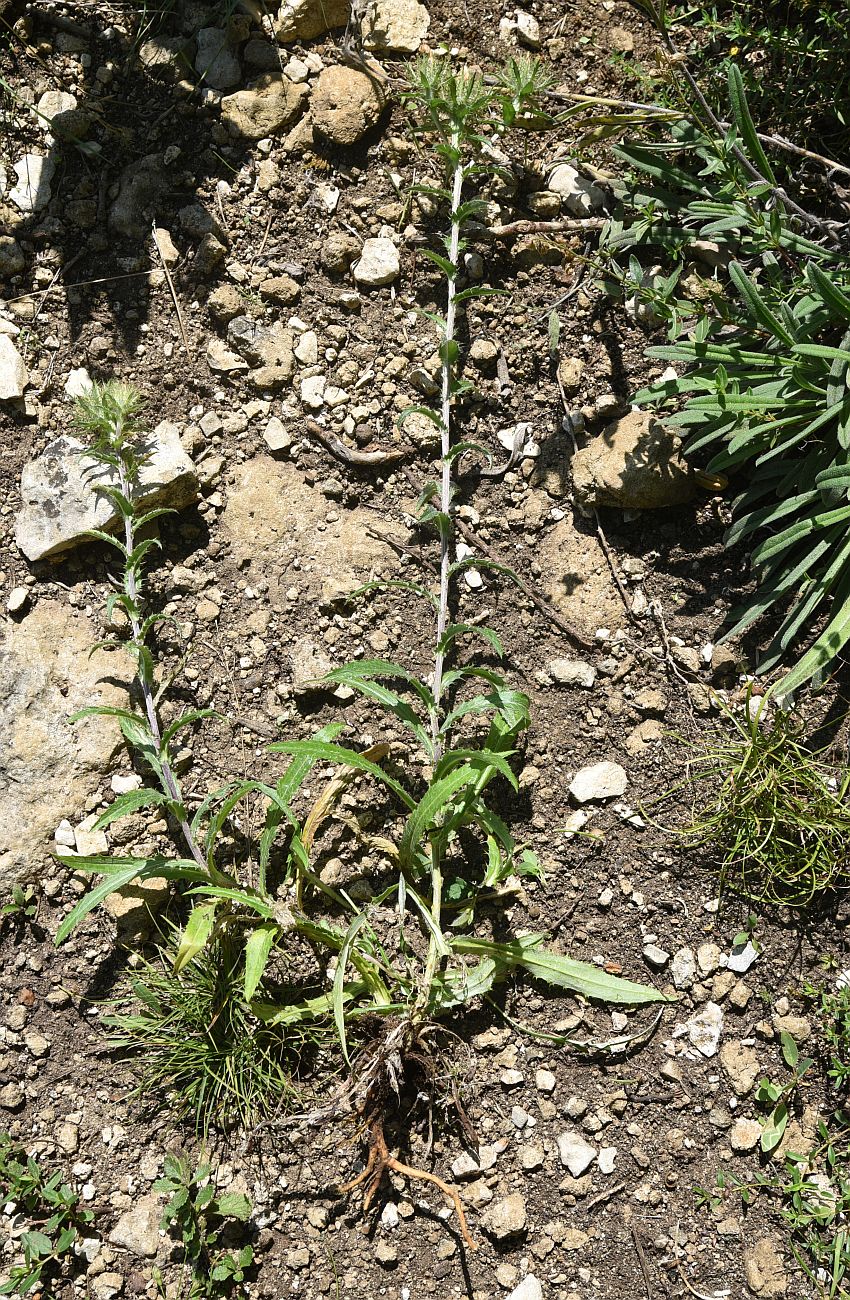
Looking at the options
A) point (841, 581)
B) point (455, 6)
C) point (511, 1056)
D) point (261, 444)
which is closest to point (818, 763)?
point (841, 581)

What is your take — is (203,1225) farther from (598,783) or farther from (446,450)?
(446,450)

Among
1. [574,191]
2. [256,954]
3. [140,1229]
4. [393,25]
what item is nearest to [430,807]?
[256,954]

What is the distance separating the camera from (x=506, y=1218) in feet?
8.31

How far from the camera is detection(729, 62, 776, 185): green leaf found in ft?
8.24

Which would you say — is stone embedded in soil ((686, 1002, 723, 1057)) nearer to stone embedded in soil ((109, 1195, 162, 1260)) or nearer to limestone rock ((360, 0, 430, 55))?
stone embedded in soil ((109, 1195, 162, 1260))

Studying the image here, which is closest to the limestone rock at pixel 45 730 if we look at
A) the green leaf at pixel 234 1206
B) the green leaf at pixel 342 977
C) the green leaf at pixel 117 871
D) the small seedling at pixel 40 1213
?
the green leaf at pixel 117 871

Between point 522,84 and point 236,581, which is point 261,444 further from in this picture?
point 522,84

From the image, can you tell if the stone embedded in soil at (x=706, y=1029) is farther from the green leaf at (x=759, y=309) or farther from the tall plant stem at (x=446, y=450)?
the green leaf at (x=759, y=309)

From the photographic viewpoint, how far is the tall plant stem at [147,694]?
260 cm

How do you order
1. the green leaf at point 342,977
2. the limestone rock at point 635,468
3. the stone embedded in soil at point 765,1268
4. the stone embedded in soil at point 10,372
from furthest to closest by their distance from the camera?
1. the stone embedded in soil at point 10,372
2. the limestone rock at point 635,468
3. the stone embedded in soil at point 765,1268
4. the green leaf at point 342,977

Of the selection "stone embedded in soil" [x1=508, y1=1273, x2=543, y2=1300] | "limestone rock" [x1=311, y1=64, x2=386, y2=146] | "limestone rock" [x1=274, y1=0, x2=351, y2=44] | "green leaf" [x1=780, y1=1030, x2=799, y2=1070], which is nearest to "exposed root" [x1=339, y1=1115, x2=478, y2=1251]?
"stone embedded in soil" [x1=508, y1=1273, x2=543, y2=1300]

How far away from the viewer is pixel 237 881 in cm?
274

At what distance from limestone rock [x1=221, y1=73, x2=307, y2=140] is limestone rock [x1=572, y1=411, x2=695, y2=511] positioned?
1313 mm

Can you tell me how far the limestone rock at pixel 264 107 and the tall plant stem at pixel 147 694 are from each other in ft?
3.59
